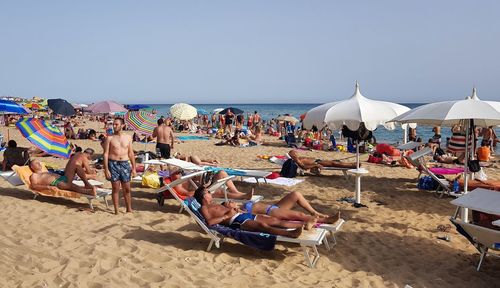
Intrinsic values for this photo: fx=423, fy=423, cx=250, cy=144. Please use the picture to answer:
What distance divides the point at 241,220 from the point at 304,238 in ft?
2.56

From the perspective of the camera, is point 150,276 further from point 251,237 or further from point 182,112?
point 182,112

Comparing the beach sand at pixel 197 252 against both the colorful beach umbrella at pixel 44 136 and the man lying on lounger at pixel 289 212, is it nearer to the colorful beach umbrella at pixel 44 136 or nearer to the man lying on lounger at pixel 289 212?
the man lying on lounger at pixel 289 212

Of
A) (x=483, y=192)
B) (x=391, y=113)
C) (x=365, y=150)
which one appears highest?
(x=391, y=113)

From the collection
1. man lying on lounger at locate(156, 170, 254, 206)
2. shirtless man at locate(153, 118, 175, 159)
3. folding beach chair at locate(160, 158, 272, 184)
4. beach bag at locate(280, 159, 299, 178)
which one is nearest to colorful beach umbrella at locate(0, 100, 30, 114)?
shirtless man at locate(153, 118, 175, 159)

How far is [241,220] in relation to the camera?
15.8 ft

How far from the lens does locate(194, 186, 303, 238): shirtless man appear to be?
4.58 m

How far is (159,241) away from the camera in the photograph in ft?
16.8

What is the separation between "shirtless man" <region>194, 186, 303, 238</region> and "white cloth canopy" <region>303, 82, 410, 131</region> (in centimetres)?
225

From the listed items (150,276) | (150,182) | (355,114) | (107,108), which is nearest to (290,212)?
(150,276)

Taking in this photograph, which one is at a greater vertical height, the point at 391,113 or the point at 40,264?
the point at 391,113

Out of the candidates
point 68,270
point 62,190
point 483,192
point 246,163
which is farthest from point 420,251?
point 246,163

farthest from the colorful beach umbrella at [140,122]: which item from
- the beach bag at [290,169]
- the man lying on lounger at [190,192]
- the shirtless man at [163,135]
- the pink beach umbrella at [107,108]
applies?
the man lying on lounger at [190,192]

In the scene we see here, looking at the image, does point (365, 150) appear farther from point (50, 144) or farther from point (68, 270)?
point (68, 270)

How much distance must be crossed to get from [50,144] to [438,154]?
35.7 feet
